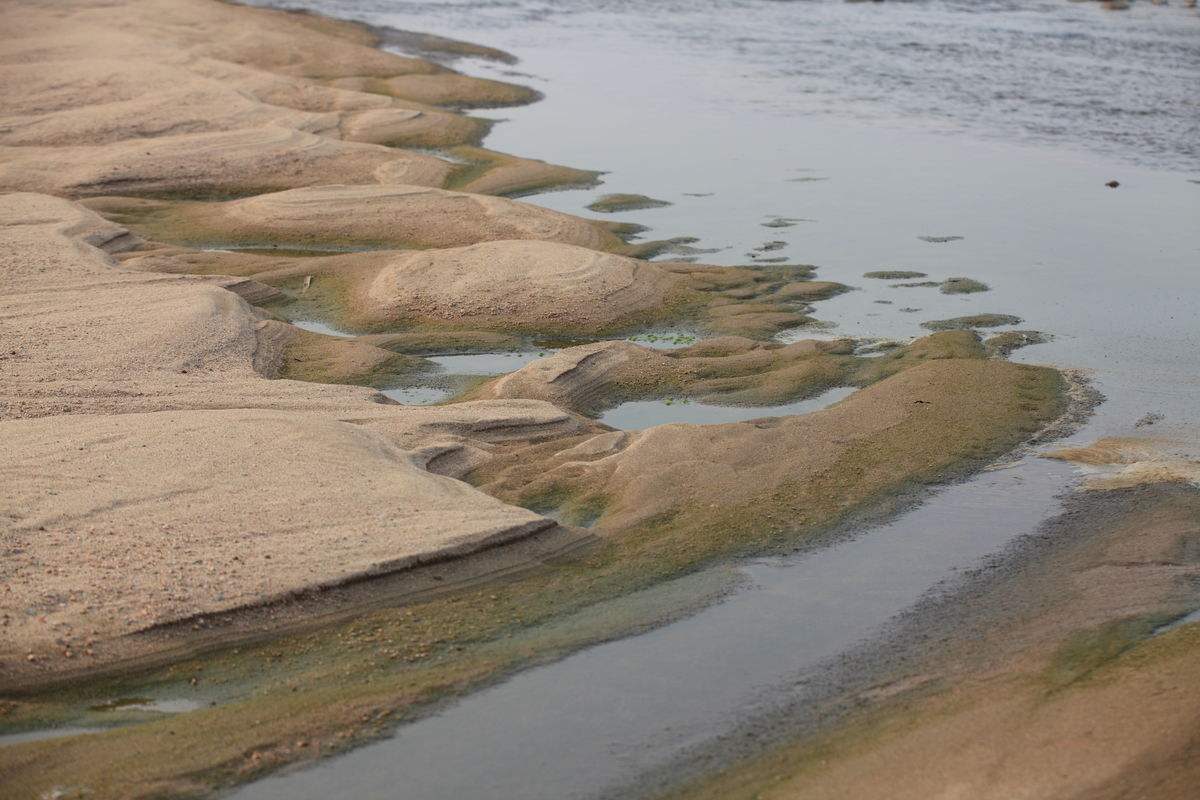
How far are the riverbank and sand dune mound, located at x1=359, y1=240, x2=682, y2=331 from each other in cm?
4

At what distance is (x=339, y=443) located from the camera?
32.4ft

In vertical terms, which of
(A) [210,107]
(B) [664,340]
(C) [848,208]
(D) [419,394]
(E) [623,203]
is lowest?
(D) [419,394]

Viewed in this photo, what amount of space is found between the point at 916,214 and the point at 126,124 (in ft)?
38.9

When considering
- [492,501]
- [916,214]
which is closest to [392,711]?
[492,501]

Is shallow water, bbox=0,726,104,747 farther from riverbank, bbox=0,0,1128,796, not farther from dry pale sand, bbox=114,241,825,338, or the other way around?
dry pale sand, bbox=114,241,825,338

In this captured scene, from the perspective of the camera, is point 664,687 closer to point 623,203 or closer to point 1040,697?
point 1040,697

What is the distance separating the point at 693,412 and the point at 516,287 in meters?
3.41

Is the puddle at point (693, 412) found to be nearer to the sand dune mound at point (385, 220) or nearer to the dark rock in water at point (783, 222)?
the sand dune mound at point (385, 220)

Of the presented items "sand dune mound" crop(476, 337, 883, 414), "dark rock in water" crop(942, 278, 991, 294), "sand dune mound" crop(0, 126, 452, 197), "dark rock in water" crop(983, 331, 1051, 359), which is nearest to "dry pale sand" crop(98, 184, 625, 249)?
"sand dune mound" crop(0, 126, 452, 197)

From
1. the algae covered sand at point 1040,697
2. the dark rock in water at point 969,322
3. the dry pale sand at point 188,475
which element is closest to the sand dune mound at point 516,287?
the dry pale sand at point 188,475

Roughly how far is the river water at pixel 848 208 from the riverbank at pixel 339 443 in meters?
0.43

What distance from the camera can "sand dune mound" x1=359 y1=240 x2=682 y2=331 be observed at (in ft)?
47.9

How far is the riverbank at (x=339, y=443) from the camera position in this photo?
7500 mm

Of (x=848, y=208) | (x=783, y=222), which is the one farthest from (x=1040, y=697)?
(x=848, y=208)
